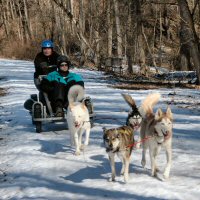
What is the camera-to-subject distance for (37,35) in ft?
157

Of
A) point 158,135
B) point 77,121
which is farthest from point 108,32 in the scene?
point 158,135

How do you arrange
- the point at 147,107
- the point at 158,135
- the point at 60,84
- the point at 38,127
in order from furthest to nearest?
the point at 38,127 < the point at 60,84 < the point at 147,107 < the point at 158,135

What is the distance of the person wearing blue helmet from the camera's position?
32.2ft

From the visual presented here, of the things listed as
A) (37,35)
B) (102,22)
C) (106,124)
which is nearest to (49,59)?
(106,124)

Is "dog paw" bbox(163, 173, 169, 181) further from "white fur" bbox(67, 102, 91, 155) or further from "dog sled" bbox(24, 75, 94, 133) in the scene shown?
"dog sled" bbox(24, 75, 94, 133)

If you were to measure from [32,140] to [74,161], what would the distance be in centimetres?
190

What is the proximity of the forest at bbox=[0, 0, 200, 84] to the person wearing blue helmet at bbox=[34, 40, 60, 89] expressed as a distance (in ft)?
15.0

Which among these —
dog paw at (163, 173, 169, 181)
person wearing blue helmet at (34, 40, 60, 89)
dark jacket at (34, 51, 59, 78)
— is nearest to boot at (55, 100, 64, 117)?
person wearing blue helmet at (34, 40, 60, 89)

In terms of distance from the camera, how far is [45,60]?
393 inches

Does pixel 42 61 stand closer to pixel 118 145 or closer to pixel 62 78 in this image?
pixel 62 78

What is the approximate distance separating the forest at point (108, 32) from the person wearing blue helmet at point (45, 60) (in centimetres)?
456

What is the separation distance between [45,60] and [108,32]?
2265 centimetres

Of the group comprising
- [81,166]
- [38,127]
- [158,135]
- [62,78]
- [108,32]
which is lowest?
[81,166]

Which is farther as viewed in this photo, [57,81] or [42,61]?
[42,61]
